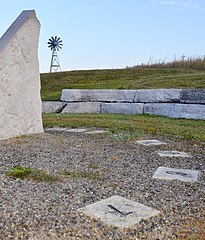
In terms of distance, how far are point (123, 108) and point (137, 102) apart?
13.7 inches

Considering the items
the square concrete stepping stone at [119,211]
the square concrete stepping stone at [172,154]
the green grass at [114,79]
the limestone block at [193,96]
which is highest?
the green grass at [114,79]

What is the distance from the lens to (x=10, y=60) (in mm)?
3326

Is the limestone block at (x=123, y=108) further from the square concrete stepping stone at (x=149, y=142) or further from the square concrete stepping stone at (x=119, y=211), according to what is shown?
the square concrete stepping stone at (x=119, y=211)

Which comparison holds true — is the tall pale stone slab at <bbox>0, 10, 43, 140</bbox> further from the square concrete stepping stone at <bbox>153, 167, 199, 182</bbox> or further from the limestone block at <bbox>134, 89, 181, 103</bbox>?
the limestone block at <bbox>134, 89, 181, 103</bbox>

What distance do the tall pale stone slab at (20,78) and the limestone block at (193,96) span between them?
3.38 meters

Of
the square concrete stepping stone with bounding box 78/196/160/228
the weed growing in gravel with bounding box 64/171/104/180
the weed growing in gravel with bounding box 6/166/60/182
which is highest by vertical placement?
the weed growing in gravel with bounding box 6/166/60/182

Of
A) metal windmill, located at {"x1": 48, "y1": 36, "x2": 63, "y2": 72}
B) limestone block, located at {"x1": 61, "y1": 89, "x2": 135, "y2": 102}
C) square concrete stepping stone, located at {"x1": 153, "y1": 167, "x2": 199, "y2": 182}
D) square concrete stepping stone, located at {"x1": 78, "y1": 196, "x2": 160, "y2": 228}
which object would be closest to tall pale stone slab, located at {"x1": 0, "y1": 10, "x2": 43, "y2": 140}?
square concrete stepping stone, located at {"x1": 153, "y1": 167, "x2": 199, "y2": 182}

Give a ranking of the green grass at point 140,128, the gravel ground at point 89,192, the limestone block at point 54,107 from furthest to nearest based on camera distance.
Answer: the limestone block at point 54,107 < the green grass at point 140,128 < the gravel ground at point 89,192

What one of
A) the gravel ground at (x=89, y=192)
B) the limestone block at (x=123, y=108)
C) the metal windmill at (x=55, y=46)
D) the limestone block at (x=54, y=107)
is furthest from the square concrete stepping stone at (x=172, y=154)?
the metal windmill at (x=55, y=46)

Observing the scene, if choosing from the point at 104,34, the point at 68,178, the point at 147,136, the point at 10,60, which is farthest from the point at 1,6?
the point at 104,34

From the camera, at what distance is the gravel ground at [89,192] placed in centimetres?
133

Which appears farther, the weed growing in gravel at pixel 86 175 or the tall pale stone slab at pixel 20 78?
the tall pale stone slab at pixel 20 78

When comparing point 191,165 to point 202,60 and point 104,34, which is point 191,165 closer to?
point 104,34

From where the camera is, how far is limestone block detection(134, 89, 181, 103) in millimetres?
6250
